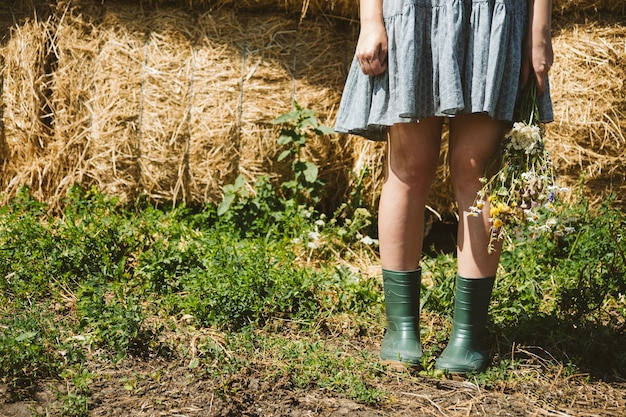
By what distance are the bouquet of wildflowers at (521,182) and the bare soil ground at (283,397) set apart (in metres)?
0.42

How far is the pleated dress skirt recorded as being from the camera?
180 cm

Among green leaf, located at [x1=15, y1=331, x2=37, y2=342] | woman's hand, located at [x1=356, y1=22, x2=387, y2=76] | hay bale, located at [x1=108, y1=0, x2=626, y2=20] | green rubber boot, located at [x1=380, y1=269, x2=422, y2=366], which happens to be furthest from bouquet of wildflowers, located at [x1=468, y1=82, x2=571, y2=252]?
hay bale, located at [x1=108, y1=0, x2=626, y2=20]

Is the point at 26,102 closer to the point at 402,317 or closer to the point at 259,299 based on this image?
the point at 259,299

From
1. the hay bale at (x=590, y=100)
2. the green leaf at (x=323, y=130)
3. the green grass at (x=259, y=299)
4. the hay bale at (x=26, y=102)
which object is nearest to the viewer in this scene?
the green grass at (x=259, y=299)

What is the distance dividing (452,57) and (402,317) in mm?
772

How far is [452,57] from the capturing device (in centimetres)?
180

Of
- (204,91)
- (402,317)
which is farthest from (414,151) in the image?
(204,91)

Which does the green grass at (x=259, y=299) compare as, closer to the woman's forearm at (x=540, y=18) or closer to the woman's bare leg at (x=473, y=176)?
the woman's bare leg at (x=473, y=176)

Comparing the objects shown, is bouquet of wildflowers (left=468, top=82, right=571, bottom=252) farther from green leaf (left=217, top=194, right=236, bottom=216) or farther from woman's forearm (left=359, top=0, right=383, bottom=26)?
green leaf (left=217, top=194, right=236, bottom=216)

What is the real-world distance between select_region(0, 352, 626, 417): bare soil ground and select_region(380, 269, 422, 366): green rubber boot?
7 cm

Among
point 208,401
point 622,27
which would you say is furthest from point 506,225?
point 622,27

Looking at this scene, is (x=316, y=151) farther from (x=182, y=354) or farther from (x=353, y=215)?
(x=182, y=354)

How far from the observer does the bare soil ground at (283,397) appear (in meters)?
1.72

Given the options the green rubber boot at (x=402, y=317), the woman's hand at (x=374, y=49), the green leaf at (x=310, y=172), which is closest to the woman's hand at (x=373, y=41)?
the woman's hand at (x=374, y=49)
